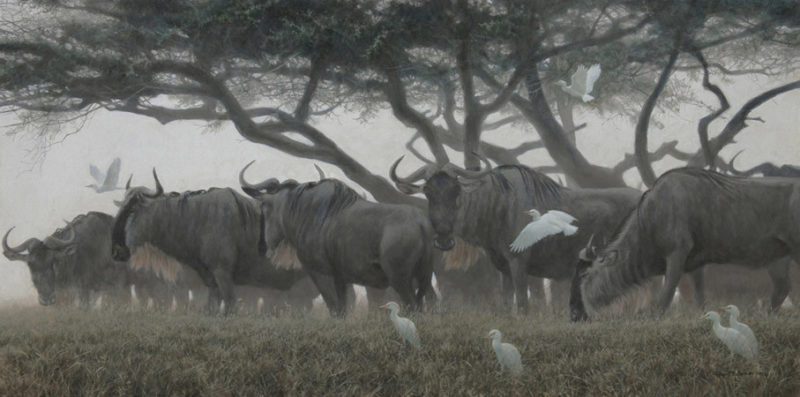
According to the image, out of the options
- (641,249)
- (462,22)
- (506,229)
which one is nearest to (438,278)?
(506,229)

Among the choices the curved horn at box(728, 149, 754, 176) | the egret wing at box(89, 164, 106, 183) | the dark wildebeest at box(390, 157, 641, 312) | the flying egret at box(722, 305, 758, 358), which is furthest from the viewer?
the egret wing at box(89, 164, 106, 183)

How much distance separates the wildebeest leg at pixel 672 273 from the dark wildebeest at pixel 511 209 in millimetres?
709

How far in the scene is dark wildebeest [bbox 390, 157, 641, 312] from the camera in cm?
689

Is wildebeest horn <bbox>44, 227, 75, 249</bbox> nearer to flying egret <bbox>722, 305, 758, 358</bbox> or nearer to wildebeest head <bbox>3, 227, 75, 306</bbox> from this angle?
wildebeest head <bbox>3, 227, 75, 306</bbox>

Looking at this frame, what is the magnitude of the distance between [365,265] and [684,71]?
148 inches

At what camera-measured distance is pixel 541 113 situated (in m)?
8.64

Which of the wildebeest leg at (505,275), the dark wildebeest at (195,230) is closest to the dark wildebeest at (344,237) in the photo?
the dark wildebeest at (195,230)

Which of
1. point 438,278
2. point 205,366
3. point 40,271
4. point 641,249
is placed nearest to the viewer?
point 205,366

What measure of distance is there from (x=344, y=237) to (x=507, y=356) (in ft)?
6.43

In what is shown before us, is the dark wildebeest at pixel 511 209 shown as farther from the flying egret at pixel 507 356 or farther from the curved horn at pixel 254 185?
the flying egret at pixel 507 356

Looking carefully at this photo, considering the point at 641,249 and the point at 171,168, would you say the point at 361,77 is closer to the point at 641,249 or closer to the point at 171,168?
the point at 171,168

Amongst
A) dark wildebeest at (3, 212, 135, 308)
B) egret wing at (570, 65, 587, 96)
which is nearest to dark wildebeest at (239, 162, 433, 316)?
egret wing at (570, 65, 587, 96)

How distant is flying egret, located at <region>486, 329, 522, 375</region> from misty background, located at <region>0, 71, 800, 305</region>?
9.42ft

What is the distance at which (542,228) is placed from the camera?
6.82 m
